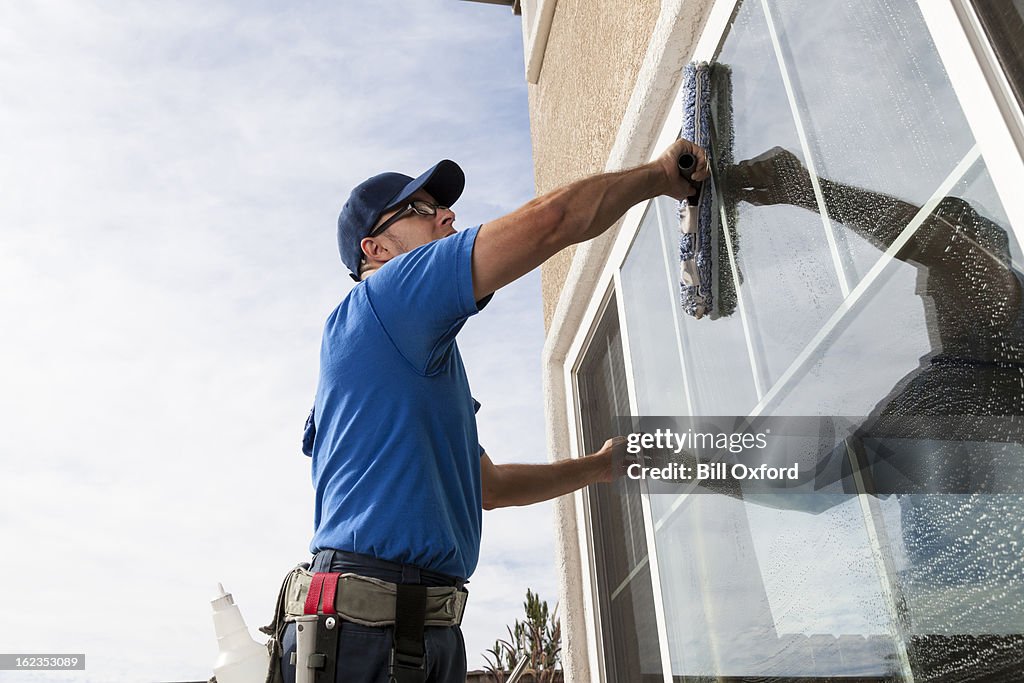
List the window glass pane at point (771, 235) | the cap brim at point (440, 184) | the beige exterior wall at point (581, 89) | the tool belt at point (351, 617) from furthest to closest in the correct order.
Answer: the beige exterior wall at point (581, 89) < the cap brim at point (440, 184) < the tool belt at point (351, 617) < the window glass pane at point (771, 235)

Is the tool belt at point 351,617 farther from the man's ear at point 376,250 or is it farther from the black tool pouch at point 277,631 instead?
the man's ear at point 376,250

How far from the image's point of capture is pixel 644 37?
83.1 inches

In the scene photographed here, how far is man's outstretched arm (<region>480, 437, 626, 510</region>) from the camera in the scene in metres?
2.36

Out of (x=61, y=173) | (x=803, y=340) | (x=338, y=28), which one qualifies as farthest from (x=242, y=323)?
(x=803, y=340)

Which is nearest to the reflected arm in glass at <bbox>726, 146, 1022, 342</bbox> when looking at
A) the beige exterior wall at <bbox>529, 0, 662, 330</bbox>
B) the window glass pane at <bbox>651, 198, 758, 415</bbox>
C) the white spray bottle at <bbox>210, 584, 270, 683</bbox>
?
the window glass pane at <bbox>651, 198, 758, 415</bbox>

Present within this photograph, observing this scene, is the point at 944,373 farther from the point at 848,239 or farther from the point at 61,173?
the point at 61,173

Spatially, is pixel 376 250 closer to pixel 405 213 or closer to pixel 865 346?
pixel 405 213

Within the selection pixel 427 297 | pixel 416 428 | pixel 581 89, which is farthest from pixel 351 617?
pixel 581 89

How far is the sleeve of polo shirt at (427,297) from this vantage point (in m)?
1.63

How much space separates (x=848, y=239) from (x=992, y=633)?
0.60m

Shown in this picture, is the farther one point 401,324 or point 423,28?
point 423,28

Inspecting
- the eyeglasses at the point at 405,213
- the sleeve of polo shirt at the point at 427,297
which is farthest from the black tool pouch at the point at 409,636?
the eyeglasses at the point at 405,213

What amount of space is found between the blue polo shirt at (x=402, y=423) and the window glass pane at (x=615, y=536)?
68 cm

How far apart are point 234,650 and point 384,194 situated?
1235 mm
